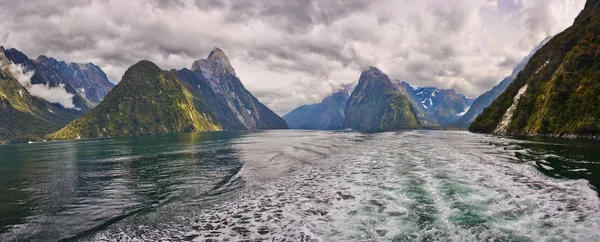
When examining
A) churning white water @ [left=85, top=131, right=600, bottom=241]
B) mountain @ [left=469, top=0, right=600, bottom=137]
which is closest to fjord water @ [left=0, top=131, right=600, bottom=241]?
churning white water @ [left=85, top=131, right=600, bottom=241]

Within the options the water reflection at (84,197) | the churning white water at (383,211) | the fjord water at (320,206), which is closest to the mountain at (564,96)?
the fjord water at (320,206)

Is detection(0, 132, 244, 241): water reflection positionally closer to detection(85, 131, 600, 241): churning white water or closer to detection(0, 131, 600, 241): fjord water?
detection(0, 131, 600, 241): fjord water

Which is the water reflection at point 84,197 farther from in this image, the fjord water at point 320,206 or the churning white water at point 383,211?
the churning white water at point 383,211

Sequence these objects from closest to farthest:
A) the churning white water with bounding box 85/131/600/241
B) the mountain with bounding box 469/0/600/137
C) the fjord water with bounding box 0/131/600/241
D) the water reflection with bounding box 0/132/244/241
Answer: the churning white water with bounding box 85/131/600/241 < the fjord water with bounding box 0/131/600/241 < the water reflection with bounding box 0/132/244/241 < the mountain with bounding box 469/0/600/137

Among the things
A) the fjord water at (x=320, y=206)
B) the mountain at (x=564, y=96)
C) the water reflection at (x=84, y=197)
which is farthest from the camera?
the mountain at (x=564, y=96)

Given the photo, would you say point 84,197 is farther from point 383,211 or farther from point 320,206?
point 383,211

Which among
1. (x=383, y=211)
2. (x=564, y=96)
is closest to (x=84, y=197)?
(x=383, y=211)

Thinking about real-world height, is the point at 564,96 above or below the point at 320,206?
above

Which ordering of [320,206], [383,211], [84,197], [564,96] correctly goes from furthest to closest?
[564,96], [84,197], [320,206], [383,211]

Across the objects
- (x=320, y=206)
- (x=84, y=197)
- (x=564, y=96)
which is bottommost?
(x=84, y=197)
